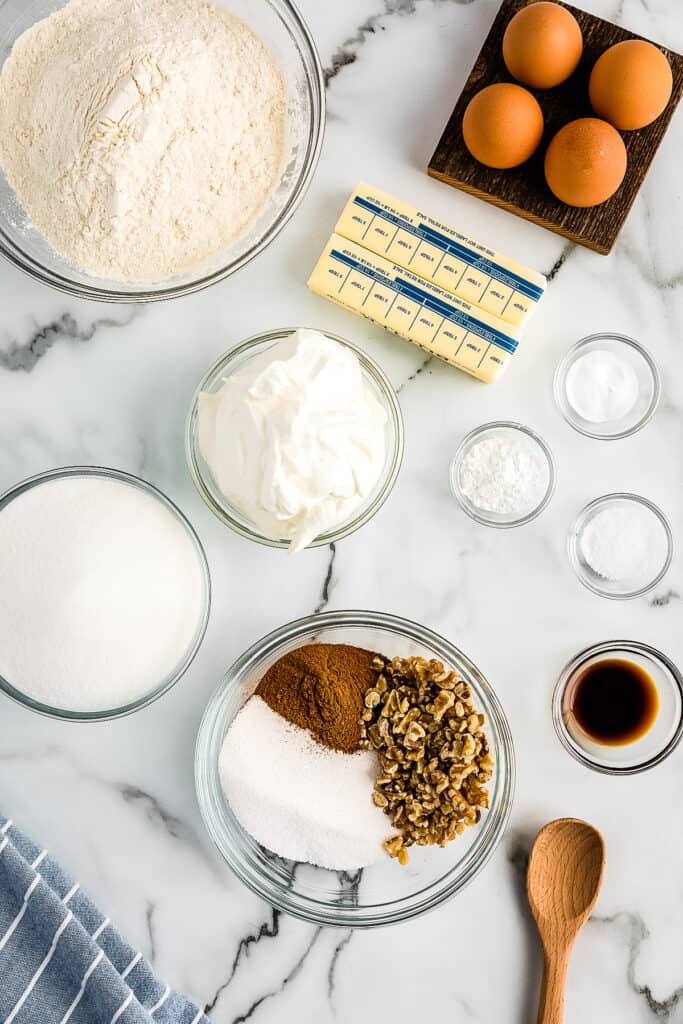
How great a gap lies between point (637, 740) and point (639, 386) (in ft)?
1.83

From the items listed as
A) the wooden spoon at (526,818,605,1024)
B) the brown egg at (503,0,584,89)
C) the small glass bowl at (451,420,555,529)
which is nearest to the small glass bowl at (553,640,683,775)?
the wooden spoon at (526,818,605,1024)

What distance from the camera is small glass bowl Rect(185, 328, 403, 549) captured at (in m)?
1.24

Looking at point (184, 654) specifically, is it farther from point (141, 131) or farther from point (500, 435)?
point (141, 131)

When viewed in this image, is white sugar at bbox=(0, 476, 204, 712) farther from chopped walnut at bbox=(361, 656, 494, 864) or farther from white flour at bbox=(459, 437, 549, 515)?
white flour at bbox=(459, 437, 549, 515)

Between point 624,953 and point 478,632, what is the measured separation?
57 centimetres

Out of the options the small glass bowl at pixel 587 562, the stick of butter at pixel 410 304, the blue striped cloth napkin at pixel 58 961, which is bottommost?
the blue striped cloth napkin at pixel 58 961

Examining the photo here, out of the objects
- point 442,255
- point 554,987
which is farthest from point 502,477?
point 554,987

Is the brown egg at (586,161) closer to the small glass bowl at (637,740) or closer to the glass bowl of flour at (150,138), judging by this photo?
the glass bowl of flour at (150,138)

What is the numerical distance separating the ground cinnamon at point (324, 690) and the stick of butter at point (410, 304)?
1.60 feet

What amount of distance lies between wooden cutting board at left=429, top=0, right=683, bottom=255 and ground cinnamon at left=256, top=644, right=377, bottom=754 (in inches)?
28.9

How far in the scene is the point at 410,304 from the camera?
1250mm

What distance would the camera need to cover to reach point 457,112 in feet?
4.15

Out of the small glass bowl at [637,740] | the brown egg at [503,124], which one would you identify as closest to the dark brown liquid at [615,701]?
the small glass bowl at [637,740]

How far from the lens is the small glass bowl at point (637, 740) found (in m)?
1.26
